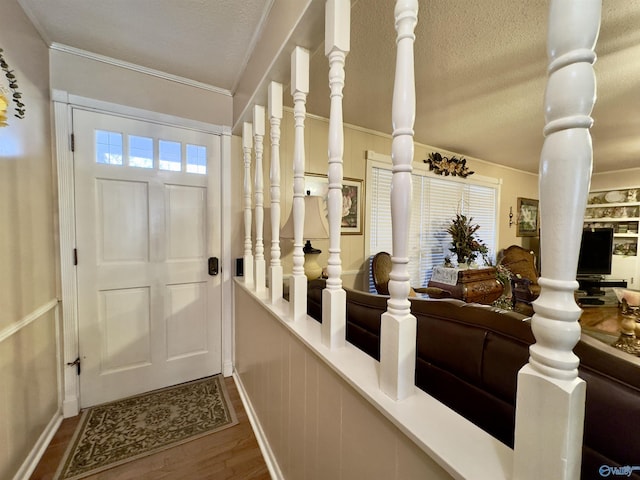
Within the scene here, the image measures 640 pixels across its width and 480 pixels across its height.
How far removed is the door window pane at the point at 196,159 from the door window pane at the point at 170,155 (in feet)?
0.20

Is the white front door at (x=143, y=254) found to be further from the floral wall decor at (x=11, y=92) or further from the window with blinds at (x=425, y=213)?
the window with blinds at (x=425, y=213)

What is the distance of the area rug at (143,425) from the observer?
4.66ft

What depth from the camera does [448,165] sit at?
3.57 metres

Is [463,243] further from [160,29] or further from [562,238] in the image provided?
[160,29]

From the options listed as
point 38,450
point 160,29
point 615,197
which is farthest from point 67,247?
point 615,197

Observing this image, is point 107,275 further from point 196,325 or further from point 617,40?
point 617,40

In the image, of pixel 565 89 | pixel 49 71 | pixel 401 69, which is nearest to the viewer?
pixel 565 89

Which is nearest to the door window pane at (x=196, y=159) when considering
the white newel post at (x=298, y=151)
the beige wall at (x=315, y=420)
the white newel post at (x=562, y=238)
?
the beige wall at (x=315, y=420)

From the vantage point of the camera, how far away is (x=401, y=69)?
619 mm

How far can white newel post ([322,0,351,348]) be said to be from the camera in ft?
2.76

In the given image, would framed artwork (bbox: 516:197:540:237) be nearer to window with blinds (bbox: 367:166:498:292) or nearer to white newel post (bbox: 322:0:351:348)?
window with blinds (bbox: 367:166:498:292)

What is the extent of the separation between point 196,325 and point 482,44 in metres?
2.77

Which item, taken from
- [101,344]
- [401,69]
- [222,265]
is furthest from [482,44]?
[101,344]

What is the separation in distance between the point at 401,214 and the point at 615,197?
6185mm
